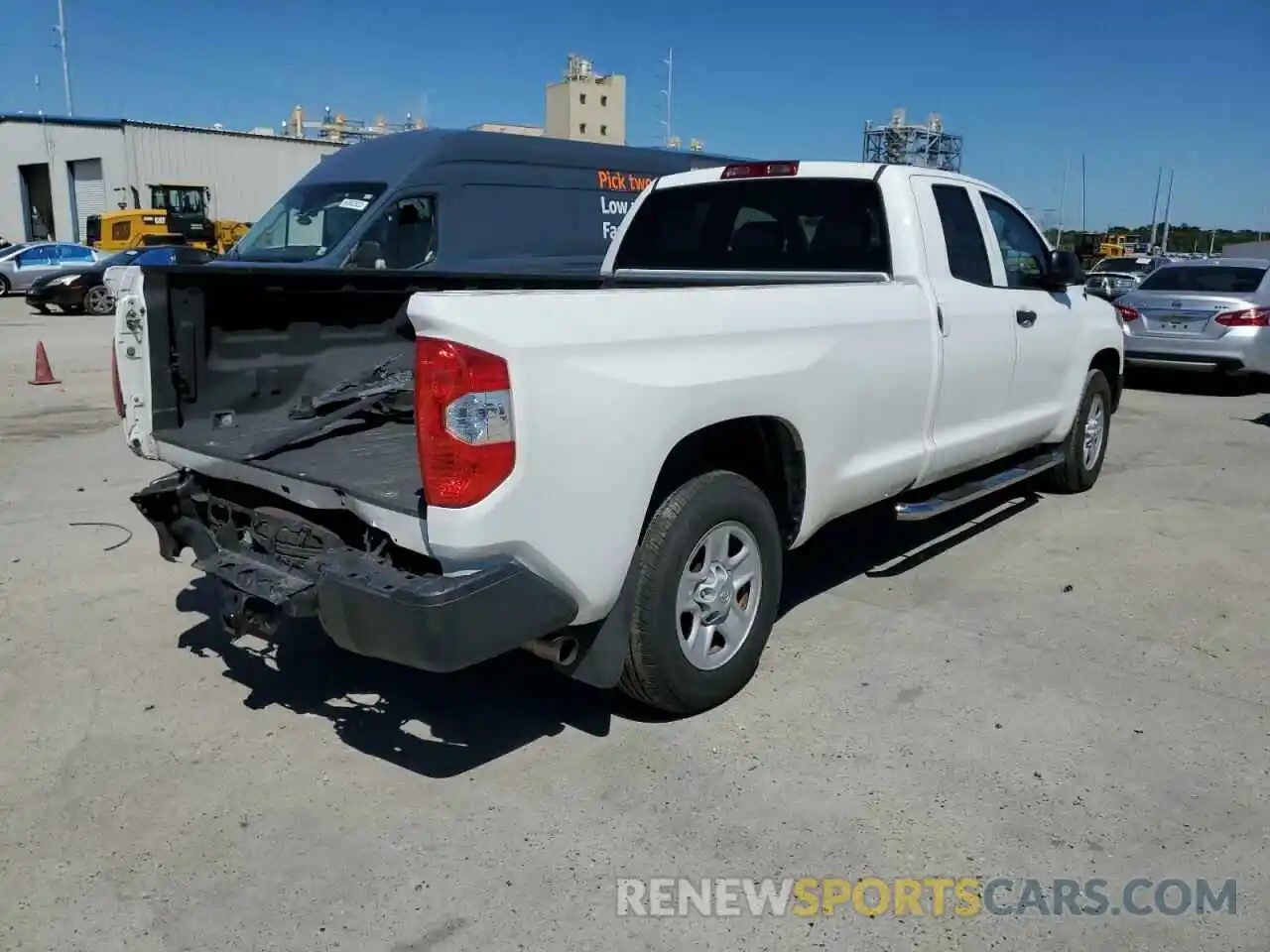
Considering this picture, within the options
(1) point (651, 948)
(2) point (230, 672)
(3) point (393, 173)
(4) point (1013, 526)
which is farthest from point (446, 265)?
(1) point (651, 948)

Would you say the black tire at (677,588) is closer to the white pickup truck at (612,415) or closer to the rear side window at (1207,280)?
the white pickup truck at (612,415)

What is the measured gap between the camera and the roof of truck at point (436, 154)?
38.9 ft

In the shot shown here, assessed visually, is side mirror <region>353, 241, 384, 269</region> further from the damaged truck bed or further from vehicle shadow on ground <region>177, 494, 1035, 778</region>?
vehicle shadow on ground <region>177, 494, 1035, 778</region>

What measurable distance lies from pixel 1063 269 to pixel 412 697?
4.19 meters

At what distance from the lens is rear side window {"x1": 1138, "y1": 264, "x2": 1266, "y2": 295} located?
40.9ft

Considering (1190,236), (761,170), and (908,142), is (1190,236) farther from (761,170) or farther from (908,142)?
(761,170)

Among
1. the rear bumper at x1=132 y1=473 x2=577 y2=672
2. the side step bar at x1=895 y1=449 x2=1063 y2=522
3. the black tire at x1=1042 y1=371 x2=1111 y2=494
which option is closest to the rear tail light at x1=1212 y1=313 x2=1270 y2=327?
the black tire at x1=1042 y1=371 x2=1111 y2=494

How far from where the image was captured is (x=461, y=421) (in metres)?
2.90

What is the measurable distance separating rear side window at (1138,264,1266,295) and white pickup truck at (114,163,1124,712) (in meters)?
7.91

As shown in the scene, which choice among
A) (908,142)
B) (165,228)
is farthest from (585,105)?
(165,228)

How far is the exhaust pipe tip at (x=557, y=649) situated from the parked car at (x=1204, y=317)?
10.1 meters

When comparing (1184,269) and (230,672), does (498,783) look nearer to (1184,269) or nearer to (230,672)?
(230,672)

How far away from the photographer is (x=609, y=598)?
10.9 feet

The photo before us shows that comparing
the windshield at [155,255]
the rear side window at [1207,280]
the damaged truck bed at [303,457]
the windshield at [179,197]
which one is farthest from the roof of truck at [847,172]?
the windshield at [179,197]
